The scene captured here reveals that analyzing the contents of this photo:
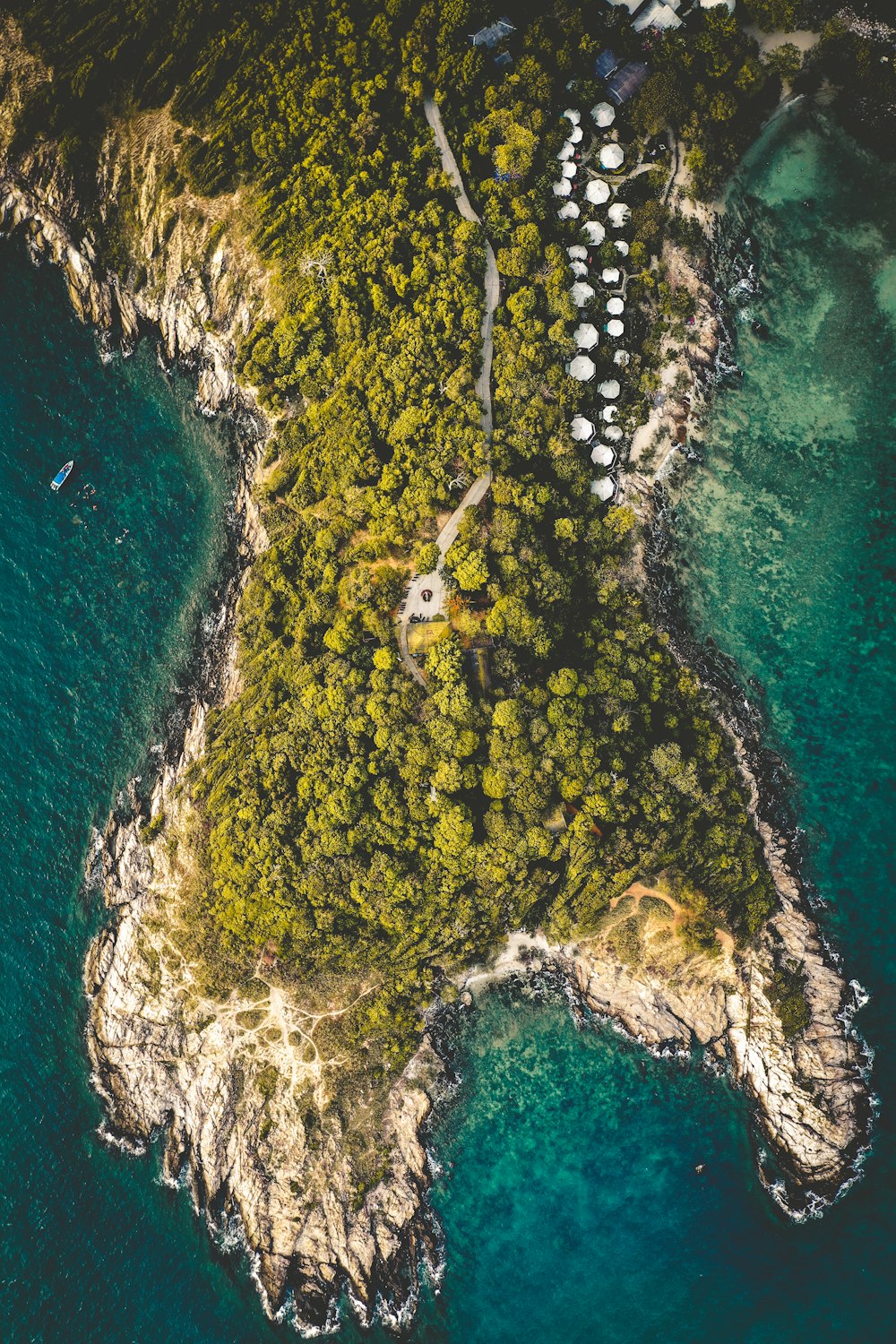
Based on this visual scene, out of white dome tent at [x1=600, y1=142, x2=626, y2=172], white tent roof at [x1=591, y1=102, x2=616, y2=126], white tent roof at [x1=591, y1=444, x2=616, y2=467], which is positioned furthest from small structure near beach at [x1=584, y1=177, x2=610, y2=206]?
white tent roof at [x1=591, y1=444, x2=616, y2=467]

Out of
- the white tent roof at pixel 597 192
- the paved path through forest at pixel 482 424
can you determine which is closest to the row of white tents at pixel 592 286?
the white tent roof at pixel 597 192

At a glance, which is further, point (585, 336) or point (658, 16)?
point (658, 16)

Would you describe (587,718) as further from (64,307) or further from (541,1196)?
(64,307)

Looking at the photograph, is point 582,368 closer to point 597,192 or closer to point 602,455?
point 602,455

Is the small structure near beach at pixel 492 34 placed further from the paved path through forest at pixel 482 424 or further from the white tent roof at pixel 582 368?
the white tent roof at pixel 582 368

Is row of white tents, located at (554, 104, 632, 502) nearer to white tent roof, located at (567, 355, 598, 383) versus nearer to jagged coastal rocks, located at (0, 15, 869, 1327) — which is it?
white tent roof, located at (567, 355, 598, 383)

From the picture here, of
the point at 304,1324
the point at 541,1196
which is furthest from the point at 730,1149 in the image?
the point at 304,1324

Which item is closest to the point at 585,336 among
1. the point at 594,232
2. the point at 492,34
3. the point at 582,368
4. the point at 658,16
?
the point at 582,368
